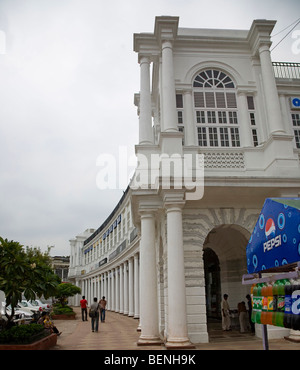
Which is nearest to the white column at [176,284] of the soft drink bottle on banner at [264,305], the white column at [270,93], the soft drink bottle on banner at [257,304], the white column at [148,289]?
the white column at [148,289]

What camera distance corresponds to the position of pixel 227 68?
14414 millimetres

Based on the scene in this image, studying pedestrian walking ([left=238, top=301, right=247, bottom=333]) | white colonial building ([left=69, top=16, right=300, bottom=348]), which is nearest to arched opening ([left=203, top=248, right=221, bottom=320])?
white colonial building ([left=69, top=16, right=300, bottom=348])

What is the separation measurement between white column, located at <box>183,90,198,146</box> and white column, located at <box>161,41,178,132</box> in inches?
34.9

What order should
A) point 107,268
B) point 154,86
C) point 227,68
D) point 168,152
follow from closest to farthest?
point 168,152 < point 227,68 < point 154,86 < point 107,268

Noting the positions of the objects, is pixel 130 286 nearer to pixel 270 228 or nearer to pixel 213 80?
pixel 213 80

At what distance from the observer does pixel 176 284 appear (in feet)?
35.3

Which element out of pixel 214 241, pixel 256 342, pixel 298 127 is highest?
pixel 298 127

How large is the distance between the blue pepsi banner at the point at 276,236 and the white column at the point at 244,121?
858 centimetres

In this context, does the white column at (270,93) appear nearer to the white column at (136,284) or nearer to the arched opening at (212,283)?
the arched opening at (212,283)

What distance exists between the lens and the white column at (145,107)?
1362 cm

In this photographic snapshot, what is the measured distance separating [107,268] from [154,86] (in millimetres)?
27965

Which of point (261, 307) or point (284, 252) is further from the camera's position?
point (261, 307)
